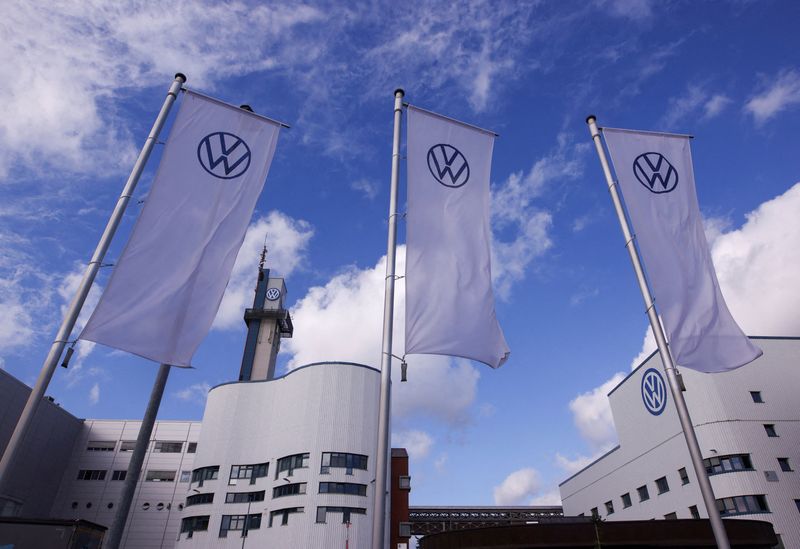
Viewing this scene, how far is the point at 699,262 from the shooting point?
622 inches

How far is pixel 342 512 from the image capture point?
52531mm

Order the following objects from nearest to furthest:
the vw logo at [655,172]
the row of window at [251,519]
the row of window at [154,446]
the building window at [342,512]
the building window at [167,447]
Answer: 1. the vw logo at [655,172]
2. the building window at [342,512]
3. the row of window at [251,519]
4. the building window at [167,447]
5. the row of window at [154,446]

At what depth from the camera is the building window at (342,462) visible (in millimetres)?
54625

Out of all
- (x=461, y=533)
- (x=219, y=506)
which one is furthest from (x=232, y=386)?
(x=461, y=533)

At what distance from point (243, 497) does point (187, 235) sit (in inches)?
2105

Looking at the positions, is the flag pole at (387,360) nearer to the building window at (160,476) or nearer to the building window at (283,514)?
the building window at (283,514)

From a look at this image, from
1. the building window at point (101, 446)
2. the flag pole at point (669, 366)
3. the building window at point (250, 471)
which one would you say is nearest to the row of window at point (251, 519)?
the building window at point (250, 471)

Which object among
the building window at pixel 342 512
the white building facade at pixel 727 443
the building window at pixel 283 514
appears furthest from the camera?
the building window at pixel 283 514

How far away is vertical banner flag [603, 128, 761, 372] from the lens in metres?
14.4

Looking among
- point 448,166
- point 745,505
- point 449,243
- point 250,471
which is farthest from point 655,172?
point 250,471

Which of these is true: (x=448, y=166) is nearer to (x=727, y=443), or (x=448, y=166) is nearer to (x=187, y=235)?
(x=187, y=235)

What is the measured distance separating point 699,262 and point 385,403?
10.8m

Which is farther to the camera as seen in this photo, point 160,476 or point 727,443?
point 160,476

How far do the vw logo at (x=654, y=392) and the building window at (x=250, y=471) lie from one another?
4373 centimetres
